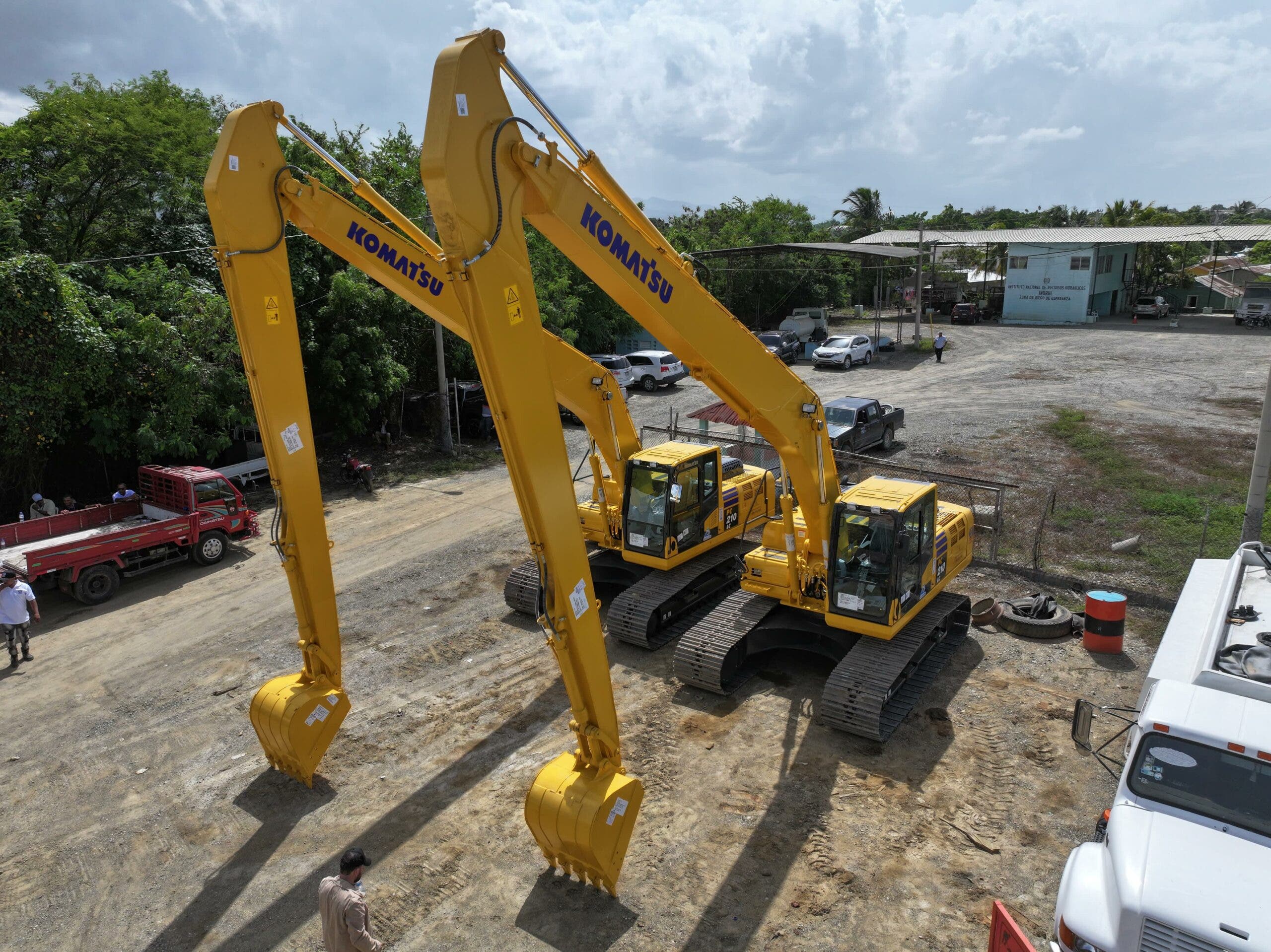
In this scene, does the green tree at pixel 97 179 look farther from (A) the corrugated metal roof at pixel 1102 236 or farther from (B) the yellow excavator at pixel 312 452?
(A) the corrugated metal roof at pixel 1102 236

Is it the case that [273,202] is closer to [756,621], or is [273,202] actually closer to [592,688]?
[592,688]

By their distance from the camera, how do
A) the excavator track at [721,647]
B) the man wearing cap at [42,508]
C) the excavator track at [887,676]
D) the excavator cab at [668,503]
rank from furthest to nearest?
the man wearing cap at [42,508] → the excavator cab at [668,503] → the excavator track at [721,647] → the excavator track at [887,676]

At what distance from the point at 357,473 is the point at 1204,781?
18383 mm

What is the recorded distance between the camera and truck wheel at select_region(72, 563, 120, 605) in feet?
46.1

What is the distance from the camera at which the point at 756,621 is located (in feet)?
34.2

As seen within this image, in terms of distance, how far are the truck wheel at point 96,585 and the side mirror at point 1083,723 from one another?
1488cm

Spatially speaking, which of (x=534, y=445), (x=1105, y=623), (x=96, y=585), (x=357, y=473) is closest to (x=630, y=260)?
(x=534, y=445)

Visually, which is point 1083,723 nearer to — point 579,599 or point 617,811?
point 617,811

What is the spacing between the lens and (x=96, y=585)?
14242 mm

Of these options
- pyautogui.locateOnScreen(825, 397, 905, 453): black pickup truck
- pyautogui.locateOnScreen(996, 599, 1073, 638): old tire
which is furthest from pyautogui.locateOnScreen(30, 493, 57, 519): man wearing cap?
pyautogui.locateOnScreen(996, 599, 1073, 638): old tire

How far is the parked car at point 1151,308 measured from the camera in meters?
45.5

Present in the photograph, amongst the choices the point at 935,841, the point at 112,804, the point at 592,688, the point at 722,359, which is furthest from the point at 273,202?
the point at 935,841

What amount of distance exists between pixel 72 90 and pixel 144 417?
1363cm

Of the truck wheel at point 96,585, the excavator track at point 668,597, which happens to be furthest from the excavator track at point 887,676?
the truck wheel at point 96,585
